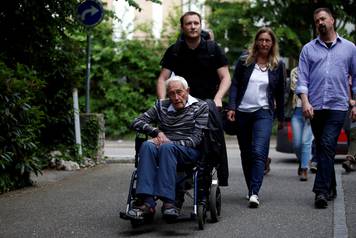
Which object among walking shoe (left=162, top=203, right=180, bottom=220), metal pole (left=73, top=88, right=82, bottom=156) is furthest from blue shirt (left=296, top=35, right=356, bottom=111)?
metal pole (left=73, top=88, right=82, bottom=156)

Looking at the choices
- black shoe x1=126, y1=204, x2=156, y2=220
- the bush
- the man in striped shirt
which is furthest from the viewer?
the bush

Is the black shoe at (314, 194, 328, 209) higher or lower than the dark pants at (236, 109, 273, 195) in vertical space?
lower

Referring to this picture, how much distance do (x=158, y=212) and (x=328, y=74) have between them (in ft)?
7.14

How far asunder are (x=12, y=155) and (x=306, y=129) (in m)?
4.28

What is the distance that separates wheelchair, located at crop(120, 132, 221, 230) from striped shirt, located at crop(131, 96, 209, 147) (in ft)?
0.41

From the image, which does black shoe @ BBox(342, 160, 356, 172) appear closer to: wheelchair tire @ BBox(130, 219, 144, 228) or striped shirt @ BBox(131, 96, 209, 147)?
striped shirt @ BBox(131, 96, 209, 147)

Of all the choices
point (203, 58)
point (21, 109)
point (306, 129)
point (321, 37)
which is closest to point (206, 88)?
point (203, 58)

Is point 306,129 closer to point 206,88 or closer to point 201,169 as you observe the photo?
point 206,88

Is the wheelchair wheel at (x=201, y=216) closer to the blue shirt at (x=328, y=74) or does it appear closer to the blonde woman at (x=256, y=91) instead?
the blonde woman at (x=256, y=91)

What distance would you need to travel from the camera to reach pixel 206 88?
9523mm

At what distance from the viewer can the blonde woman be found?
1000 centimetres

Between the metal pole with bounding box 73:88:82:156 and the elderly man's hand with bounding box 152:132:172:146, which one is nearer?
the elderly man's hand with bounding box 152:132:172:146

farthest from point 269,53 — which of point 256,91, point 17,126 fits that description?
point 17,126

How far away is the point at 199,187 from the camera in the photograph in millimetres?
8344
